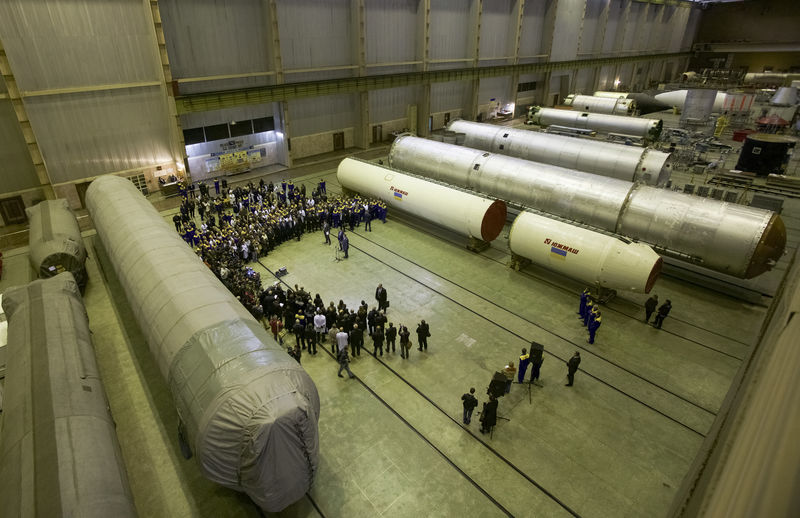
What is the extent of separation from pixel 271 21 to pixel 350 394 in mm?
26485

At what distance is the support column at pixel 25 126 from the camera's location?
67.2 feet

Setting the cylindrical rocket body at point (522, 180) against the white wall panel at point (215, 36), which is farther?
the white wall panel at point (215, 36)

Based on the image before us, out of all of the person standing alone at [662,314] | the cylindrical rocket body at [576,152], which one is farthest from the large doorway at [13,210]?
the person standing alone at [662,314]

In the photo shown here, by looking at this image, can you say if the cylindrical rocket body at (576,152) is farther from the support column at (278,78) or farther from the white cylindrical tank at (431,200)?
the support column at (278,78)

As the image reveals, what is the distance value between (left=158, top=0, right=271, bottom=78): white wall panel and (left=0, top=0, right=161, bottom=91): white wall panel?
6.25ft

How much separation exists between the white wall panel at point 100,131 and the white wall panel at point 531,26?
39.2 metres

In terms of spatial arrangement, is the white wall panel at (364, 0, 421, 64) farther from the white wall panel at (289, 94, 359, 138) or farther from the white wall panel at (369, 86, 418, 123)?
the white wall panel at (289, 94, 359, 138)

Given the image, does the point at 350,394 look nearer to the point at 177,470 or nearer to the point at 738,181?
the point at 177,470

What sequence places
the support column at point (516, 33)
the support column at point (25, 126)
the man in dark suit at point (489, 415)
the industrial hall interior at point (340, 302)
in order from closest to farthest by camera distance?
the industrial hall interior at point (340, 302)
the man in dark suit at point (489, 415)
the support column at point (25, 126)
the support column at point (516, 33)

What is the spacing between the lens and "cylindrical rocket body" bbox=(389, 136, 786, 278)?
1551 centimetres

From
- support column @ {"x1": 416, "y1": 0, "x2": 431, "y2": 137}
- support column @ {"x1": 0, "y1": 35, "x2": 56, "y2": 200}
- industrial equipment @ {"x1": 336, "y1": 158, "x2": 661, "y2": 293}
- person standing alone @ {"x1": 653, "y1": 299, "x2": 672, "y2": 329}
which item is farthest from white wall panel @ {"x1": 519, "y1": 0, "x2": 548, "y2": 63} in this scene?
support column @ {"x1": 0, "y1": 35, "x2": 56, "y2": 200}

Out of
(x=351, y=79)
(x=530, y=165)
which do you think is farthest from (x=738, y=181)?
(x=351, y=79)

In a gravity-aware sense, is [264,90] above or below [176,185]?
above

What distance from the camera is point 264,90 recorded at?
28688 mm
